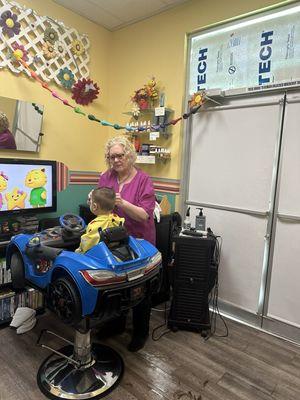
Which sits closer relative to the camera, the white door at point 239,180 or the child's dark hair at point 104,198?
the child's dark hair at point 104,198

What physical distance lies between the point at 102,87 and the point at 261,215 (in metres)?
1.98

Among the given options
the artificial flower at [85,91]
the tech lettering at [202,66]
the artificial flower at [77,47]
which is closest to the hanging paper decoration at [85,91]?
the artificial flower at [85,91]

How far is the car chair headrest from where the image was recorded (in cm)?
125

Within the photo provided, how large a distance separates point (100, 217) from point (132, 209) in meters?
0.22

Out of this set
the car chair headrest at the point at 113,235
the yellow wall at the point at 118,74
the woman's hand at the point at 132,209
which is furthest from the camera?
the yellow wall at the point at 118,74

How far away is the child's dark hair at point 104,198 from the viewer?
1415mm

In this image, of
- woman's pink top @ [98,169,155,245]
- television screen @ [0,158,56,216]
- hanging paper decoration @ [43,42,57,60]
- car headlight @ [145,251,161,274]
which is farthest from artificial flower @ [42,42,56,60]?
car headlight @ [145,251,161,274]

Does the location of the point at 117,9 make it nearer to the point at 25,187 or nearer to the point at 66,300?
the point at 25,187

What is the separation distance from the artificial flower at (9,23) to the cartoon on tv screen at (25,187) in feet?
3.24

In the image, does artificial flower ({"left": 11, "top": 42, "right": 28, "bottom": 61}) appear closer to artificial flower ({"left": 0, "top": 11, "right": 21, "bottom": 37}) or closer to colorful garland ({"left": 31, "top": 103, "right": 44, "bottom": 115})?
artificial flower ({"left": 0, "top": 11, "right": 21, "bottom": 37})

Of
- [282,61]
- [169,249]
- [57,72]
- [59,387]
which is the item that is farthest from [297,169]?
[57,72]

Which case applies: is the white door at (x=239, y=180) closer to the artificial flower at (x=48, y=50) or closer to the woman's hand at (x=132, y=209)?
the woman's hand at (x=132, y=209)

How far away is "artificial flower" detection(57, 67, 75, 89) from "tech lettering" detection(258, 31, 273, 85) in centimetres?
157

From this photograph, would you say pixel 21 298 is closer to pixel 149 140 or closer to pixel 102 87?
pixel 149 140
